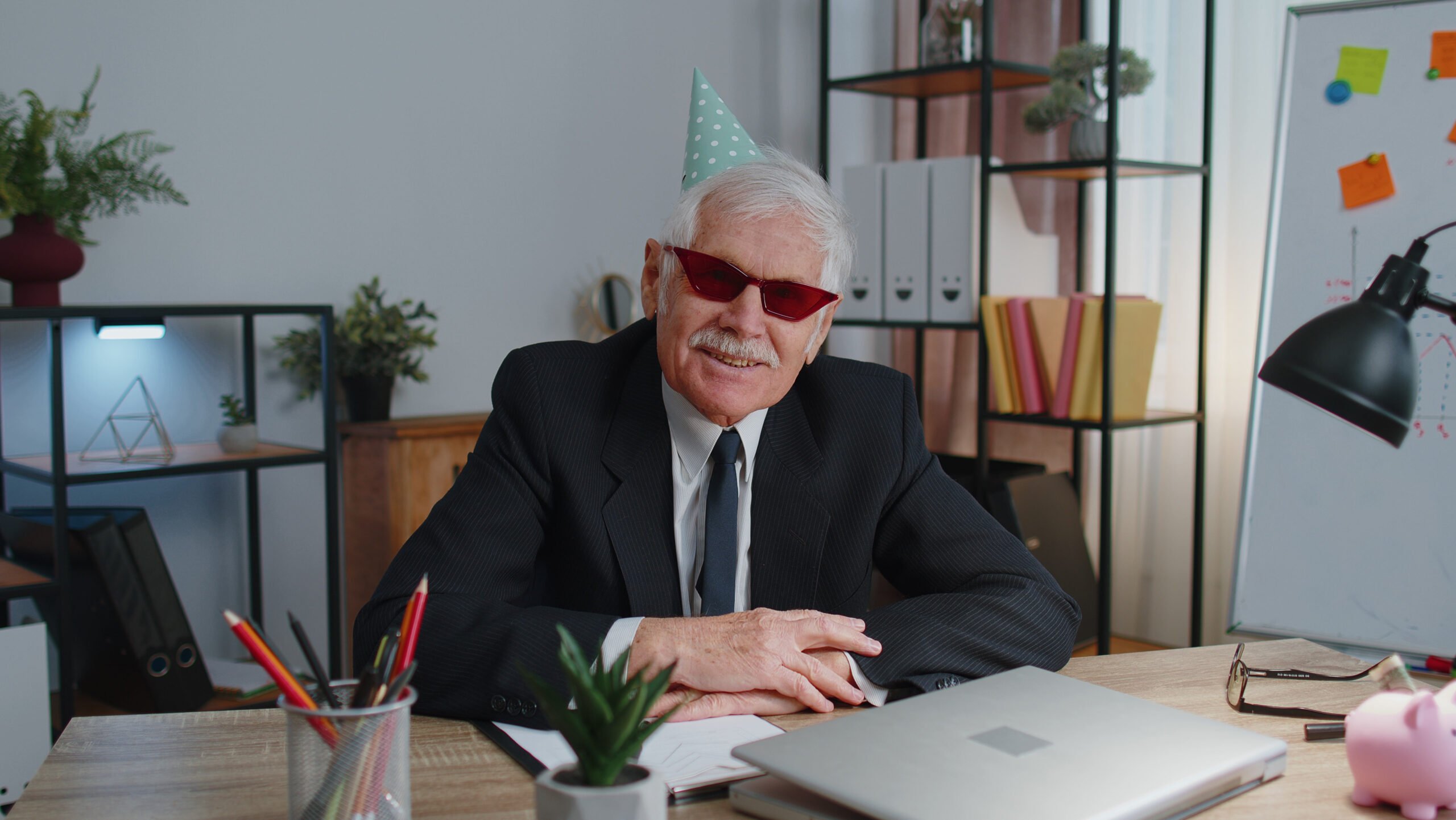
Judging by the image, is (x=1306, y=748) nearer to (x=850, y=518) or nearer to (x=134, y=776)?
(x=850, y=518)

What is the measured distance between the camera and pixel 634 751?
2.26 ft

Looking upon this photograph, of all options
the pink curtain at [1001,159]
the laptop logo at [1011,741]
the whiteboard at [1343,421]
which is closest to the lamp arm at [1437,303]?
the laptop logo at [1011,741]

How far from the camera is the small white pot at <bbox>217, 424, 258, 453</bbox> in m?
2.40

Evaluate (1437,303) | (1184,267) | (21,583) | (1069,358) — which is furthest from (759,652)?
(1184,267)

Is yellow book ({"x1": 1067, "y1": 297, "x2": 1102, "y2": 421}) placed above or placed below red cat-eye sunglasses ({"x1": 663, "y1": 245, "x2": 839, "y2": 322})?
below

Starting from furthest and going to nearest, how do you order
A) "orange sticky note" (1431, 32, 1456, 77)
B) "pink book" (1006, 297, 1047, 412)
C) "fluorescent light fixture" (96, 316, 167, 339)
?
"pink book" (1006, 297, 1047, 412) → "fluorescent light fixture" (96, 316, 167, 339) → "orange sticky note" (1431, 32, 1456, 77)

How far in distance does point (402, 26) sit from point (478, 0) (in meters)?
0.23

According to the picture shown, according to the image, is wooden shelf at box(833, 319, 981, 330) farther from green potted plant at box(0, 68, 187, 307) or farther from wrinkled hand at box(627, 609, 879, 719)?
wrinkled hand at box(627, 609, 879, 719)

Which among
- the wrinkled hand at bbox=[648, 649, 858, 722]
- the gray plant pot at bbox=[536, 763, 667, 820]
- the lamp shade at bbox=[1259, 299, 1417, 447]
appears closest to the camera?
the gray plant pot at bbox=[536, 763, 667, 820]

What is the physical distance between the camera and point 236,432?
7.88 ft

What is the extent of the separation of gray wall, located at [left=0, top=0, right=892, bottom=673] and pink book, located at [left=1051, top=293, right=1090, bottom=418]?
120 centimetres

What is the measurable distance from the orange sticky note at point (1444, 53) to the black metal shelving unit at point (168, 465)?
2139mm

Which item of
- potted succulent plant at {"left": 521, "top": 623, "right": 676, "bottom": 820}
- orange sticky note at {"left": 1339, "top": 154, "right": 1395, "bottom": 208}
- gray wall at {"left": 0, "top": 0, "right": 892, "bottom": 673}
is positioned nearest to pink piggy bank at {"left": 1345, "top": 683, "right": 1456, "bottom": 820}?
potted succulent plant at {"left": 521, "top": 623, "right": 676, "bottom": 820}

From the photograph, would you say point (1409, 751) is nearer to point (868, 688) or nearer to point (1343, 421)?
point (868, 688)
